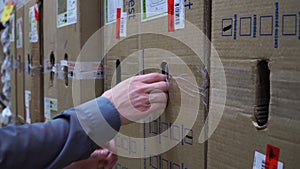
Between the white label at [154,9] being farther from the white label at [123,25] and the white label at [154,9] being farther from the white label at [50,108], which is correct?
the white label at [50,108]

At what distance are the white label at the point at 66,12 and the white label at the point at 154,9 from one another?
1.09 feet

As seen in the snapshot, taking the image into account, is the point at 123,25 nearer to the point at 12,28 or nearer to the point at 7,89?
the point at 12,28

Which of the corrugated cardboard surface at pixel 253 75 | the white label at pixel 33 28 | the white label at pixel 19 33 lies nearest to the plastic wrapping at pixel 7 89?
the white label at pixel 19 33

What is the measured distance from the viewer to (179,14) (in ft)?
2.15

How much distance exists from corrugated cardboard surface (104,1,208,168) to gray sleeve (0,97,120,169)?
0.35 feet

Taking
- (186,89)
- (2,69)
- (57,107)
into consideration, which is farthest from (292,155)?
(2,69)

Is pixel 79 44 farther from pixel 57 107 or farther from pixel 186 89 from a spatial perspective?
pixel 186 89

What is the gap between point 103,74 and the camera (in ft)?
3.30

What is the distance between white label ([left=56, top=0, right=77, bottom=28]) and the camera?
1047 mm

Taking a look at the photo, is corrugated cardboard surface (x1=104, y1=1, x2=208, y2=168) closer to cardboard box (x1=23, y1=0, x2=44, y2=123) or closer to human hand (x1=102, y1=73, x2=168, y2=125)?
human hand (x1=102, y1=73, x2=168, y2=125)

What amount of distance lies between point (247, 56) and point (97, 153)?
47 centimetres

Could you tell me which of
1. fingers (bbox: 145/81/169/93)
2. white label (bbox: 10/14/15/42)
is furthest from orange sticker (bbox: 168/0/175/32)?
white label (bbox: 10/14/15/42)

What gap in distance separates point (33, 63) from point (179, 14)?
98cm

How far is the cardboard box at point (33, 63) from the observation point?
55.9 inches
